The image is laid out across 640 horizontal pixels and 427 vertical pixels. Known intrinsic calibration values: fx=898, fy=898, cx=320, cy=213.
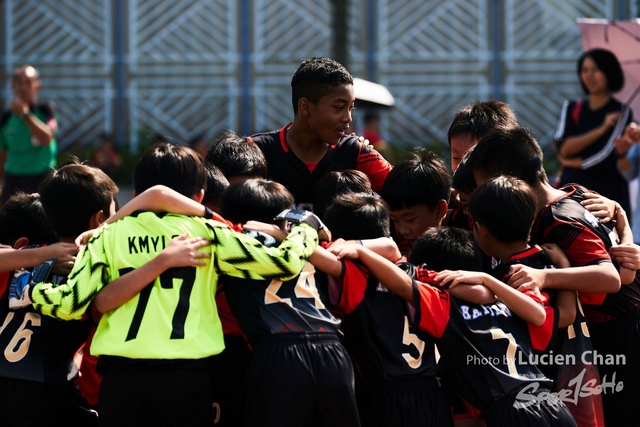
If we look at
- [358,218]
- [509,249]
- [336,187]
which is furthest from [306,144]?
[509,249]

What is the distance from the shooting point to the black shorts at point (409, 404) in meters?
3.32

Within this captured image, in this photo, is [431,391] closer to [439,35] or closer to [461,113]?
[461,113]

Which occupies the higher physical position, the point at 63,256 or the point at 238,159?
the point at 238,159

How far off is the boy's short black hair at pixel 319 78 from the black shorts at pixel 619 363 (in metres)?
1.66

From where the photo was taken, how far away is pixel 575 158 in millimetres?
7309

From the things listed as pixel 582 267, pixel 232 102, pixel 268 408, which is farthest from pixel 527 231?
pixel 232 102

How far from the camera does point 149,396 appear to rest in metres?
3.12

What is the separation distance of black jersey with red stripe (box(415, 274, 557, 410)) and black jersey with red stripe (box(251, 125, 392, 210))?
1243mm

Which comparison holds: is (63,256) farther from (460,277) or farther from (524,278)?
(524,278)

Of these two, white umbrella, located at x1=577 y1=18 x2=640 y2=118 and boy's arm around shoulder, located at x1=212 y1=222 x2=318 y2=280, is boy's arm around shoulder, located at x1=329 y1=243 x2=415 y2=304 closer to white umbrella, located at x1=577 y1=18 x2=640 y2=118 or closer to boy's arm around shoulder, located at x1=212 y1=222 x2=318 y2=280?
boy's arm around shoulder, located at x1=212 y1=222 x2=318 y2=280

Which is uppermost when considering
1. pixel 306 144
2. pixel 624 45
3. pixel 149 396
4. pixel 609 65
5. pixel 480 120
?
pixel 624 45

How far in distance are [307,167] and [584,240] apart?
1.49 m

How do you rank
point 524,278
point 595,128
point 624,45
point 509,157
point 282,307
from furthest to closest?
point 595,128 → point 624,45 → point 509,157 → point 524,278 → point 282,307

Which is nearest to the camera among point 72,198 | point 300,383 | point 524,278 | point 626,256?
point 300,383
